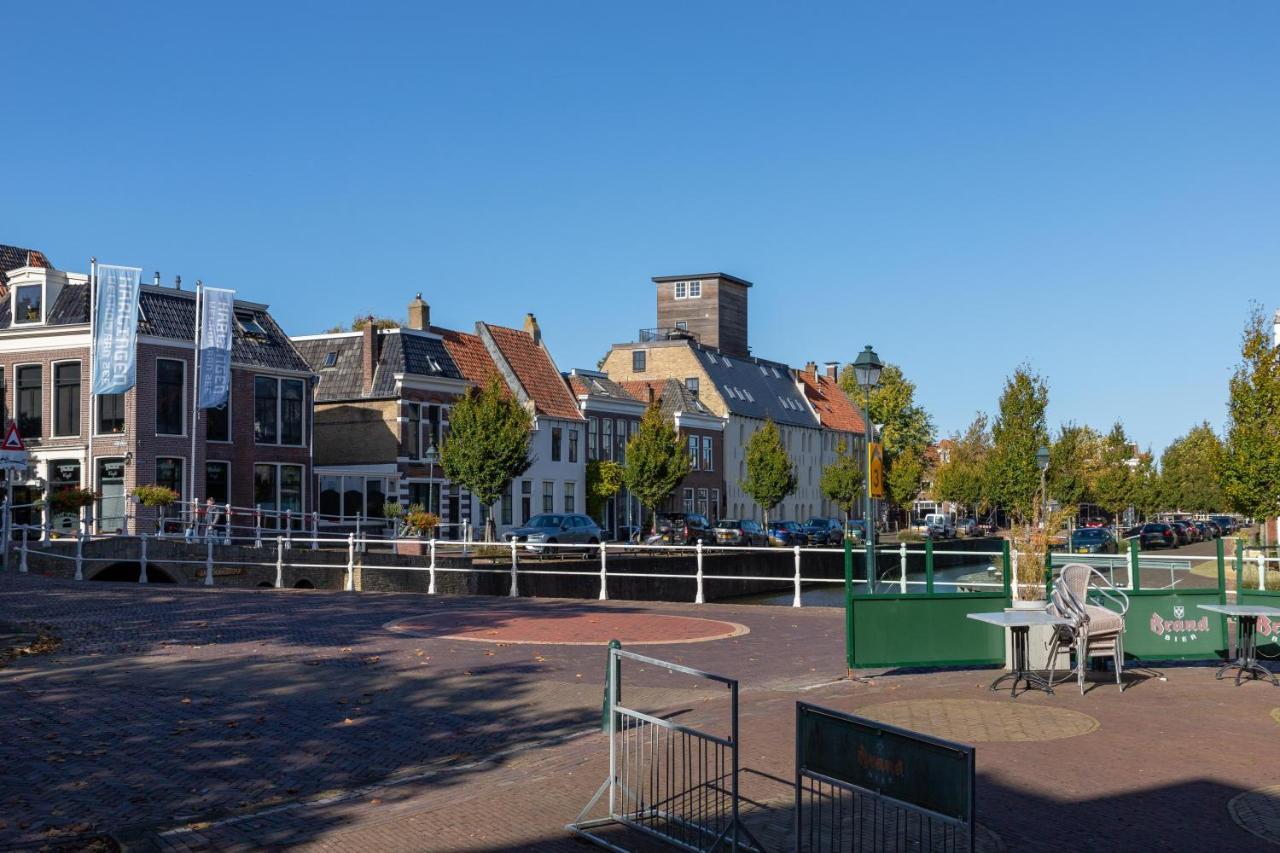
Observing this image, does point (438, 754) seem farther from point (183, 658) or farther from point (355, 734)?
point (183, 658)

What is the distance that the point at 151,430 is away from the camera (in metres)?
40.4

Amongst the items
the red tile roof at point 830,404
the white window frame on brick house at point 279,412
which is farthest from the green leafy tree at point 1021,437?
the red tile roof at point 830,404

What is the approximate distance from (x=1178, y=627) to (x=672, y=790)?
29.6ft

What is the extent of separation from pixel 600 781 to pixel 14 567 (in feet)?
81.2

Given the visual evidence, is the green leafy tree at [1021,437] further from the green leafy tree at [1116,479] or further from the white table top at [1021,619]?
the white table top at [1021,619]

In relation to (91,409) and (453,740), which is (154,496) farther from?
(453,740)

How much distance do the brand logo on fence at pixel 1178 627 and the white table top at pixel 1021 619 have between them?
7.68ft

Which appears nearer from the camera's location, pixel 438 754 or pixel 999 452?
pixel 438 754

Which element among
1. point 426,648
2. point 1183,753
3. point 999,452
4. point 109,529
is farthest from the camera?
point 999,452

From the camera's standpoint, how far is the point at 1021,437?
2030 inches

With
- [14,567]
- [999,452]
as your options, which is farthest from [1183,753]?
[999,452]

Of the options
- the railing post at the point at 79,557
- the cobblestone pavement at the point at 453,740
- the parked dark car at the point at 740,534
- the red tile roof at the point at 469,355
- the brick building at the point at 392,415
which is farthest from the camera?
the parked dark car at the point at 740,534

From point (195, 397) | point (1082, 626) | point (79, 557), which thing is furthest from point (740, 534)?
point (1082, 626)

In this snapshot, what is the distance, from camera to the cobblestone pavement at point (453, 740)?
8.22 meters
